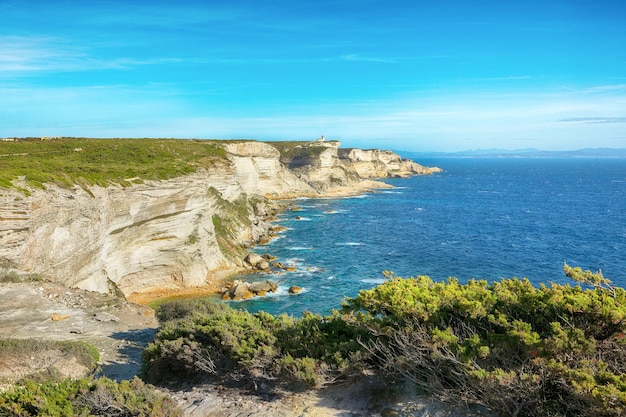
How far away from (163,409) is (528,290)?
393 inches

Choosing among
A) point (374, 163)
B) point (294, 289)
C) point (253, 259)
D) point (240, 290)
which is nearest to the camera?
point (240, 290)

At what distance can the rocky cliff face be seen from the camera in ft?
76.5

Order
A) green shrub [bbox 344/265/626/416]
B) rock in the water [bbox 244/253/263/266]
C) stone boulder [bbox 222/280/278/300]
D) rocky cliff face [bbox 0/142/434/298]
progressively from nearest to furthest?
green shrub [bbox 344/265/626/416]
rocky cliff face [bbox 0/142/434/298]
stone boulder [bbox 222/280/278/300]
rock in the water [bbox 244/253/263/266]

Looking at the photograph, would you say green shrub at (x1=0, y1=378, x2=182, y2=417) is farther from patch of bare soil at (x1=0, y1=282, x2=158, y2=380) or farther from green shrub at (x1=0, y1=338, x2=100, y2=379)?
green shrub at (x1=0, y1=338, x2=100, y2=379)

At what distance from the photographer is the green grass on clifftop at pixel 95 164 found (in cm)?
2702

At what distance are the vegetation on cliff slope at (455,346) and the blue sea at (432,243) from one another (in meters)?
19.0

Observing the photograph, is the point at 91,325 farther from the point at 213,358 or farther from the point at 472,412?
the point at 472,412

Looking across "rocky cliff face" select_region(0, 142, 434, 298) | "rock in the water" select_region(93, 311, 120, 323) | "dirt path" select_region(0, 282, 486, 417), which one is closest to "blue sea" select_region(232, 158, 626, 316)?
"rocky cliff face" select_region(0, 142, 434, 298)

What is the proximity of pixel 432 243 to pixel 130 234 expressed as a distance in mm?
37428

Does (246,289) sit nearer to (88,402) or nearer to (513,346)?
(88,402)

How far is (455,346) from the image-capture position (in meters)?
Answer: 10.8

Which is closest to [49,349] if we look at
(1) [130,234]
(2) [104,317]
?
(2) [104,317]

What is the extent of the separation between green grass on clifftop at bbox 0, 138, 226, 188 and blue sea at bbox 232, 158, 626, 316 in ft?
40.0

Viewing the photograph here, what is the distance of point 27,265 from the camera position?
77.5 ft
